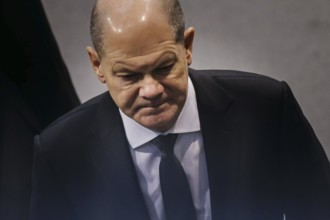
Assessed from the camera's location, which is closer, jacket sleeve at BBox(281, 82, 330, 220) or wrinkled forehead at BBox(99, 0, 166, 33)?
wrinkled forehead at BBox(99, 0, 166, 33)

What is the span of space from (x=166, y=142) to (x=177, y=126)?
4 centimetres

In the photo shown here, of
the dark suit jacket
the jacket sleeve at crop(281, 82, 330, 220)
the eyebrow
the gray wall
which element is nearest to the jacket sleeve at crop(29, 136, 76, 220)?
the dark suit jacket

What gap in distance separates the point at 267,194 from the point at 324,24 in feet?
1.14

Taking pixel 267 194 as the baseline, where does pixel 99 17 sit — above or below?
above

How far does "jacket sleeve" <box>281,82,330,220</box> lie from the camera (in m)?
0.87

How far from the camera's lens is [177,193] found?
2.78 feet

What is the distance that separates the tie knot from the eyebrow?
0.18 m

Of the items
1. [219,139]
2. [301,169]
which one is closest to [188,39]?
[219,139]

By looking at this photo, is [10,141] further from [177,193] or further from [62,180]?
[177,193]

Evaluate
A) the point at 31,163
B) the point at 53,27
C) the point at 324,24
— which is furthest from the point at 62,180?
the point at 324,24

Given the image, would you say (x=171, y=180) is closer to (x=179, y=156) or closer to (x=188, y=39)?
(x=179, y=156)

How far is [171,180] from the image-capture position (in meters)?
0.84

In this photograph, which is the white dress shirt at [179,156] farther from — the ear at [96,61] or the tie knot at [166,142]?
the ear at [96,61]

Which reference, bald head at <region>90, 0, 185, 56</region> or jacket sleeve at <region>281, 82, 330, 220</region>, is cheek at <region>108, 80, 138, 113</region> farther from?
jacket sleeve at <region>281, 82, 330, 220</region>
